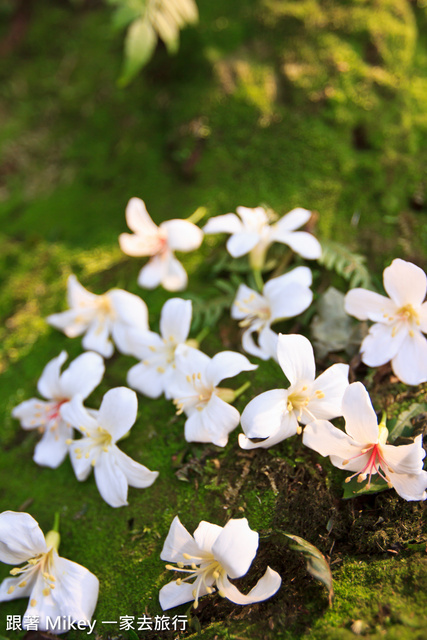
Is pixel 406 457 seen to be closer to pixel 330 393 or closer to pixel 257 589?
pixel 330 393

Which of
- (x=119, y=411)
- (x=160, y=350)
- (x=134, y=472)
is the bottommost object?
(x=134, y=472)

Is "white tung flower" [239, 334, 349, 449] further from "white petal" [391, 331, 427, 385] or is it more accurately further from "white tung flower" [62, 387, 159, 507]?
"white tung flower" [62, 387, 159, 507]

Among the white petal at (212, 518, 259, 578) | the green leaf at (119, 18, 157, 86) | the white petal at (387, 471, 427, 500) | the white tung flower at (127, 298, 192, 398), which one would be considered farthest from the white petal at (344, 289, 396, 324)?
the green leaf at (119, 18, 157, 86)

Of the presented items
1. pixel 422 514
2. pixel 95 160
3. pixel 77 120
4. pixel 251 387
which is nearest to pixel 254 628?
pixel 422 514

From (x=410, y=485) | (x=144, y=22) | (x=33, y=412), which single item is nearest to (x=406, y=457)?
(x=410, y=485)

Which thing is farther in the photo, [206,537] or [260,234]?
[260,234]

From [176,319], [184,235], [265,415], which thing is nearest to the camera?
[265,415]

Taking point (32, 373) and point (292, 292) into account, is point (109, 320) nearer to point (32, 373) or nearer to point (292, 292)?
point (32, 373)
